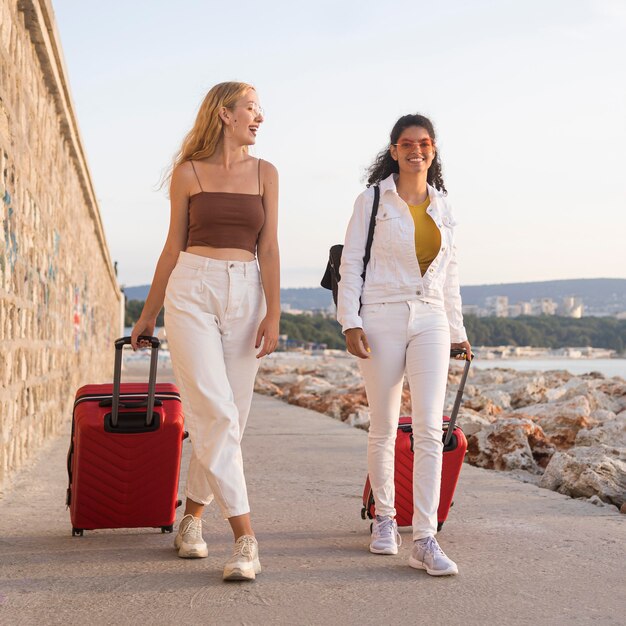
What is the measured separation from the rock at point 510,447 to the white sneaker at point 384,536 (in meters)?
3.07

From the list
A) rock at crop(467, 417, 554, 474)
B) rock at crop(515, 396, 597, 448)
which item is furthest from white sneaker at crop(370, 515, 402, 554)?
rock at crop(515, 396, 597, 448)

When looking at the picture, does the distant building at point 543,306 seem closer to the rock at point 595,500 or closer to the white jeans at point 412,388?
the rock at point 595,500

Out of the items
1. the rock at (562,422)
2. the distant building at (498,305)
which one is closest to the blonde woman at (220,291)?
the rock at (562,422)

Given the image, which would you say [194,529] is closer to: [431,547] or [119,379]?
[119,379]

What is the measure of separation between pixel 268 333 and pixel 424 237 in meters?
0.88

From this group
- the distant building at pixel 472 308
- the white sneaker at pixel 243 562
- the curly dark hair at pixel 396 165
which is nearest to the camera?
the white sneaker at pixel 243 562

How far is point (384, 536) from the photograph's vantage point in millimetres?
4016

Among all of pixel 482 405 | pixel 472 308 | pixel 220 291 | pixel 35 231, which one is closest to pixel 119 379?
pixel 220 291

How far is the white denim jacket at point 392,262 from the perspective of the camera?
4020mm

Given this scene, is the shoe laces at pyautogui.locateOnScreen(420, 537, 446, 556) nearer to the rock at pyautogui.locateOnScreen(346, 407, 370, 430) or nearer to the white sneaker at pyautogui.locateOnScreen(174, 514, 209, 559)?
the white sneaker at pyautogui.locateOnScreen(174, 514, 209, 559)

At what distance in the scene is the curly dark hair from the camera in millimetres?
4203

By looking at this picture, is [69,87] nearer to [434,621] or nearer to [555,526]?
[555,526]

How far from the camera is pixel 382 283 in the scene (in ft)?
13.3

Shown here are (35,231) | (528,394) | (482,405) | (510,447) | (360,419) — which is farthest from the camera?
(528,394)
